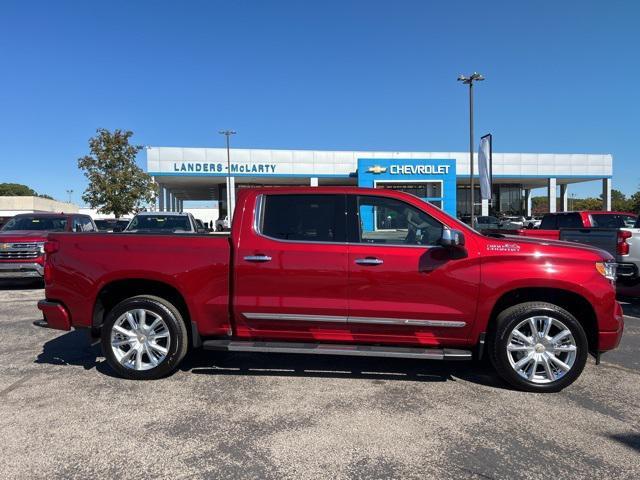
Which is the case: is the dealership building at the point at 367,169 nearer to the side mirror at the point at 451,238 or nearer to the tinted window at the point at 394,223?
the tinted window at the point at 394,223

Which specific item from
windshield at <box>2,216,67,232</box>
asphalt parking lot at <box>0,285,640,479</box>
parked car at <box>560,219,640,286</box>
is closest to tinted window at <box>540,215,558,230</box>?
parked car at <box>560,219,640,286</box>

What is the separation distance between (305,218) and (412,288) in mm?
1259

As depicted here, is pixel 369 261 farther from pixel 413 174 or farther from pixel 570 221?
pixel 413 174

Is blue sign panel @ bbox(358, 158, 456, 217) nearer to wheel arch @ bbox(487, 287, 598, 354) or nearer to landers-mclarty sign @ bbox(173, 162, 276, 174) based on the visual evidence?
landers-mclarty sign @ bbox(173, 162, 276, 174)

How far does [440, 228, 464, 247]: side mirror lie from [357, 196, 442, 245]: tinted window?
11 cm

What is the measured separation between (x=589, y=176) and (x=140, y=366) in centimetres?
4775

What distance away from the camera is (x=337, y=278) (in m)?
4.51

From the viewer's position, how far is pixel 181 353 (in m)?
4.74

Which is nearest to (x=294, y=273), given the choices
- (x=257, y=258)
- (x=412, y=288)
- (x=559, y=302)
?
(x=257, y=258)

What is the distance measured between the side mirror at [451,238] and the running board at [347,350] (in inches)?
40.9

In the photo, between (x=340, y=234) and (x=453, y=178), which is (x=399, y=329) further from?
(x=453, y=178)

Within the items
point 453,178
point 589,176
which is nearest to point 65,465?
point 453,178

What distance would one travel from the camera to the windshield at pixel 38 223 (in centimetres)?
1193

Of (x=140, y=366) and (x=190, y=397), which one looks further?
(x=140, y=366)
